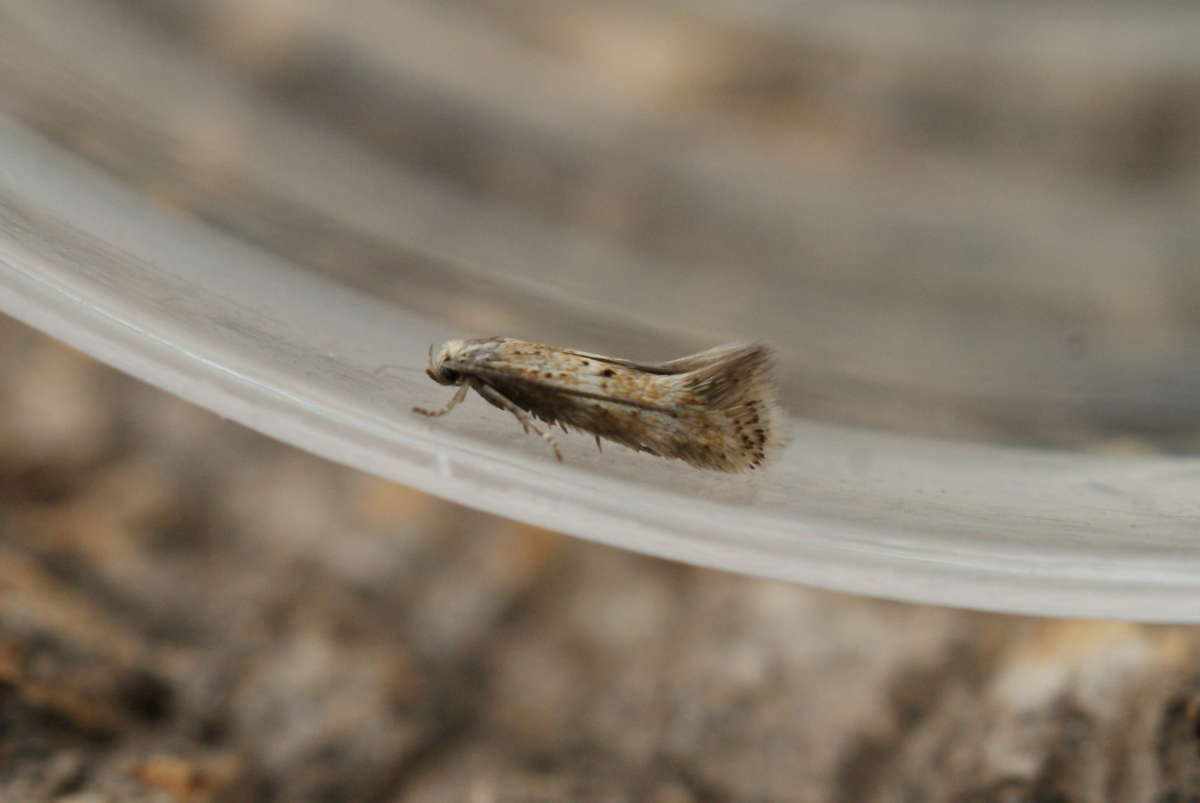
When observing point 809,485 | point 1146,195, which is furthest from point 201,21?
point 1146,195

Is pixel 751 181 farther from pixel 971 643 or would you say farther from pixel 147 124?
pixel 147 124

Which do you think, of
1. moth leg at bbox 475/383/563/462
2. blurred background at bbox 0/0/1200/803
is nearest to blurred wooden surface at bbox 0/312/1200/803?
blurred background at bbox 0/0/1200/803

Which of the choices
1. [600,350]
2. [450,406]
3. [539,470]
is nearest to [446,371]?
[450,406]

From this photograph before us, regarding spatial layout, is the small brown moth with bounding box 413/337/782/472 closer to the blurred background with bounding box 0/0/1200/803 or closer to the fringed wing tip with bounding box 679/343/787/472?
the fringed wing tip with bounding box 679/343/787/472

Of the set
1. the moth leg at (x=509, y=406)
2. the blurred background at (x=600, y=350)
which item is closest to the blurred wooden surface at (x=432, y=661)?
the blurred background at (x=600, y=350)

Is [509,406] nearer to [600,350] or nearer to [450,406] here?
[450,406]

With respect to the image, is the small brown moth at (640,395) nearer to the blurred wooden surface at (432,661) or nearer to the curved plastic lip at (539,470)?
the curved plastic lip at (539,470)
